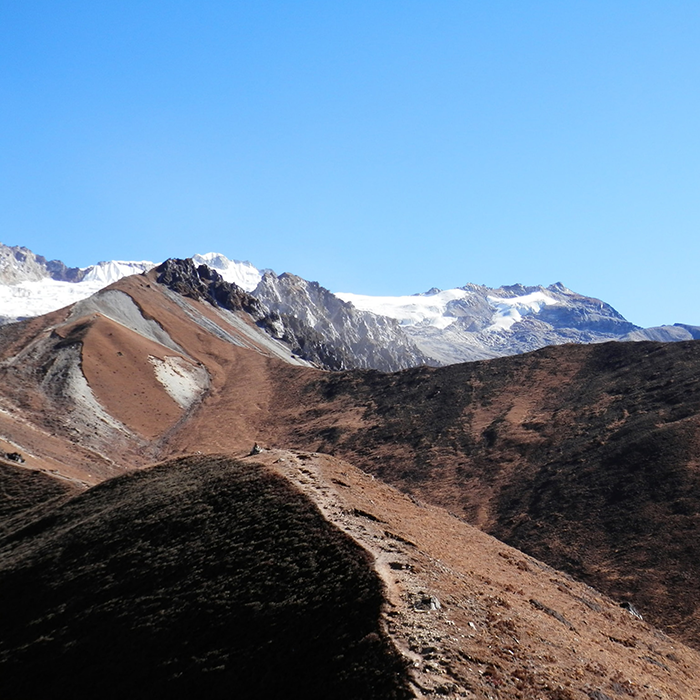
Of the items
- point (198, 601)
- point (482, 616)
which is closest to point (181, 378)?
point (198, 601)


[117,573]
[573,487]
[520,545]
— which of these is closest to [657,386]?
[573,487]

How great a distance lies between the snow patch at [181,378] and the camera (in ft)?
294

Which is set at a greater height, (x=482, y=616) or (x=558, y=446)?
(x=558, y=446)

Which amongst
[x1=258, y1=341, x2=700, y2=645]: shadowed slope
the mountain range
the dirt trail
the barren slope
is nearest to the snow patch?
the barren slope

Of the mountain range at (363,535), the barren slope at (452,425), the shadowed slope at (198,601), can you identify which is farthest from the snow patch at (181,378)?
the shadowed slope at (198,601)

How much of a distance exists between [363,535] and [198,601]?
222 inches

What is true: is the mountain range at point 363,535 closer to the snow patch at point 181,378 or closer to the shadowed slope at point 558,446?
the shadowed slope at point 558,446

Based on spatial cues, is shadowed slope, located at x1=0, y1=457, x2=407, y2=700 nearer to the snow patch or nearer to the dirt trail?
the dirt trail

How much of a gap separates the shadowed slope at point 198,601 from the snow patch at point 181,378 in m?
56.2

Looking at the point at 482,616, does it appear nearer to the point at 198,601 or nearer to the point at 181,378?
the point at 198,601

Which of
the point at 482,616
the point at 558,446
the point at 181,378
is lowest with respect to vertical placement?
the point at 482,616

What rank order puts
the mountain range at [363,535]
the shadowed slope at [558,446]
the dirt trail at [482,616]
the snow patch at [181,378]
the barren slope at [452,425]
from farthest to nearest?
the snow patch at [181,378], the barren slope at [452,425], the shadowed slope at [558,446], the mountain range at [363,535], the dirt trail at [482,616]

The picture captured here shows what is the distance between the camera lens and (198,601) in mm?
22656

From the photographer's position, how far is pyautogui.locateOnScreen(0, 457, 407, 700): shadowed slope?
58.6ft
